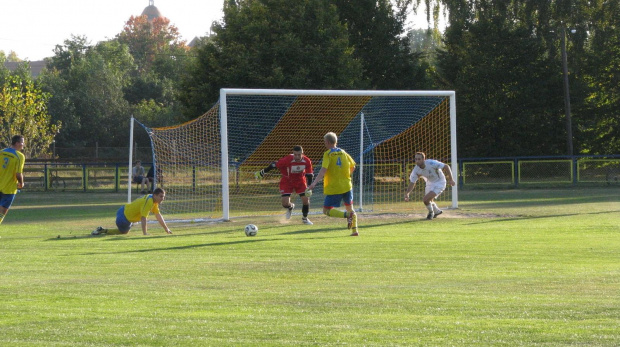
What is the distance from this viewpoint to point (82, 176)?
35.5 metres

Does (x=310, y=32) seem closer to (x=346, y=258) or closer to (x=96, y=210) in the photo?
(x=96, y=210)

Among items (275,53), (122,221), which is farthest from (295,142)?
(122,221)

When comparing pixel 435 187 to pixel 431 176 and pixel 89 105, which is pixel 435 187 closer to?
pixel 431 176

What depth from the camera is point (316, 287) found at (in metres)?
8.02

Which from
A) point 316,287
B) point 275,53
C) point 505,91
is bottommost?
point 316,287

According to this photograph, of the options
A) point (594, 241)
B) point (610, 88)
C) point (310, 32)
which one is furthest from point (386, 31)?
point (594, 241)

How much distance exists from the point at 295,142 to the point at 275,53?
6.38 metres

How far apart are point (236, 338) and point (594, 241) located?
8.47 meters

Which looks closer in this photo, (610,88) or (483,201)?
(483,201)

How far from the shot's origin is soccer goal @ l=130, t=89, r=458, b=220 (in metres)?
22.6

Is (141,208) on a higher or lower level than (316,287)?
higher

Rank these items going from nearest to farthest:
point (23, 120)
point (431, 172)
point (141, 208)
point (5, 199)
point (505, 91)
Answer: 1. point (141, 208)
2. point (5, 199)
3. point (431, 172)
4. point (505, 91)
5. point (23, 120)

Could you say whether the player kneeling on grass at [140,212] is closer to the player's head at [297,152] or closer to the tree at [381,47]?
the player's head at [297,152]

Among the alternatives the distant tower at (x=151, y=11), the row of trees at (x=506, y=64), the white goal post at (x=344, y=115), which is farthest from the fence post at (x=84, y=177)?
the distant tower at (x=151, y=11)
